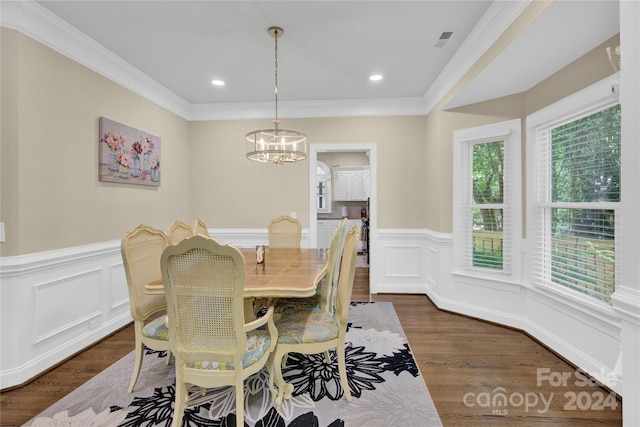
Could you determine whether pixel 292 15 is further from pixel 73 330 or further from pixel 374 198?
pixel 73 330

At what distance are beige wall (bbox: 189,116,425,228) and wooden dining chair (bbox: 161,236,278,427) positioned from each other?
299 cm

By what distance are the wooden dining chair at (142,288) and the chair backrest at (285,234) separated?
175 centimetres

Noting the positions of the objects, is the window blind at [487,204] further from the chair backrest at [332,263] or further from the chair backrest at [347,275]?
the chair backrest at [347,275]

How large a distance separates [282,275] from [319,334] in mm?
471

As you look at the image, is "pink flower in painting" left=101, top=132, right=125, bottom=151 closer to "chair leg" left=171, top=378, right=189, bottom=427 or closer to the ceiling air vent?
"chair leg" left=171, top=378, right=189, bottom=427

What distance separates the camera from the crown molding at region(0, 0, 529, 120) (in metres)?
2.25

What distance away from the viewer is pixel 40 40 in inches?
92.9

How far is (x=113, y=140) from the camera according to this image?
308cm

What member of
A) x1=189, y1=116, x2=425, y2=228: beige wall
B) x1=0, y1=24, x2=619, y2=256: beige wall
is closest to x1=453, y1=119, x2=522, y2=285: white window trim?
x1=0, y1=24, x2=619, y2=256: beige wall

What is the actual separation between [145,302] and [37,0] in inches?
90.7

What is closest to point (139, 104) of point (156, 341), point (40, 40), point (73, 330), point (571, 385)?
point (40, 40)

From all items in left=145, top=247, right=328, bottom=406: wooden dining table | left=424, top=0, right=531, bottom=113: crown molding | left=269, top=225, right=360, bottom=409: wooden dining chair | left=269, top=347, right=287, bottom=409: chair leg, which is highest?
left=424, top=0, right=531, bottom=113: crown molding

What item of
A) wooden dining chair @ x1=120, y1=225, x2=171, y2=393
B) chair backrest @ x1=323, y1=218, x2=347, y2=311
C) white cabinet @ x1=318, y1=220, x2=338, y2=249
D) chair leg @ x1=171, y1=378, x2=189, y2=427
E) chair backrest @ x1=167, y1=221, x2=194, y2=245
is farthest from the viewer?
white cabinet @ x1=318, y1=220, x2=338, y2=249

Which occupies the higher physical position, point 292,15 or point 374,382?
point 292,15
